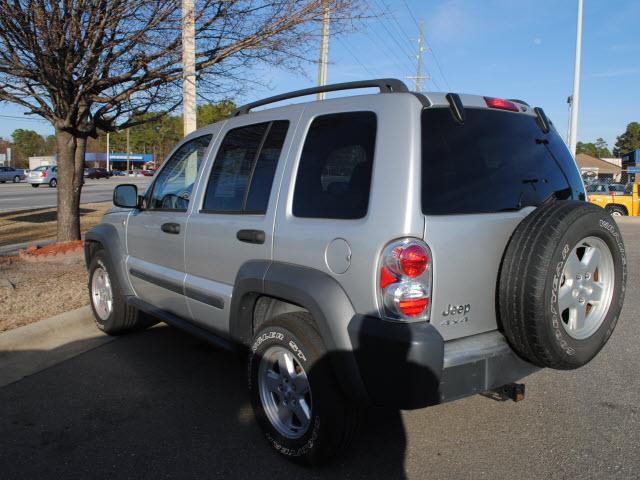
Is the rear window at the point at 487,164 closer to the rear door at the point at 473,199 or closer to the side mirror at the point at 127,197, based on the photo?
the rear door at the point at 473,199

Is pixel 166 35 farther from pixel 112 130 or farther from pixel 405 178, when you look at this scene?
pixel 405 178

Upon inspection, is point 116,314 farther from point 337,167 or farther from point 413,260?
point 413,260

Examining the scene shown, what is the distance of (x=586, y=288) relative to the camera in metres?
2.98

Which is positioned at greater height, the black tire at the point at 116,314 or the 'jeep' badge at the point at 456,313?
the 'jeep' badge at the point at 456,313

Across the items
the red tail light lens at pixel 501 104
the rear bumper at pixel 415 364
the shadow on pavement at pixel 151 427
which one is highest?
the red tail light lens at pixel 501 104

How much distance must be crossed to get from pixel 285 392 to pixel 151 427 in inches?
38.4

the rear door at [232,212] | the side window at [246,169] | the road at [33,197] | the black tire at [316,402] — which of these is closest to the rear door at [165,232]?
the rear door at [232,212]

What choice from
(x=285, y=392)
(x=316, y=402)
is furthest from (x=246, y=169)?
(x=316, y=402)

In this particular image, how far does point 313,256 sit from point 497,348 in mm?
1030

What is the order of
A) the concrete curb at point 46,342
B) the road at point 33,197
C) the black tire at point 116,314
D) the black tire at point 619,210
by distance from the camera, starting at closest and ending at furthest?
the concrete curb at point 46,342 → the black tire at point 116,314 → the black tire at point 619,210 → the road at point 33,197

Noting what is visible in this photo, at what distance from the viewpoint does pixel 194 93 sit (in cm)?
817

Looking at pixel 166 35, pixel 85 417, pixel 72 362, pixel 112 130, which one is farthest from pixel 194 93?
pixel 85 417

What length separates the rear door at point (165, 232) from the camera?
4129mm

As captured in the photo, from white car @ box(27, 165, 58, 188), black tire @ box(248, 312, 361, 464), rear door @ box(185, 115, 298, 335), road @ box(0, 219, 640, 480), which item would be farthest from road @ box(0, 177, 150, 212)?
black tire @ box(248, 312, 361, 464)
